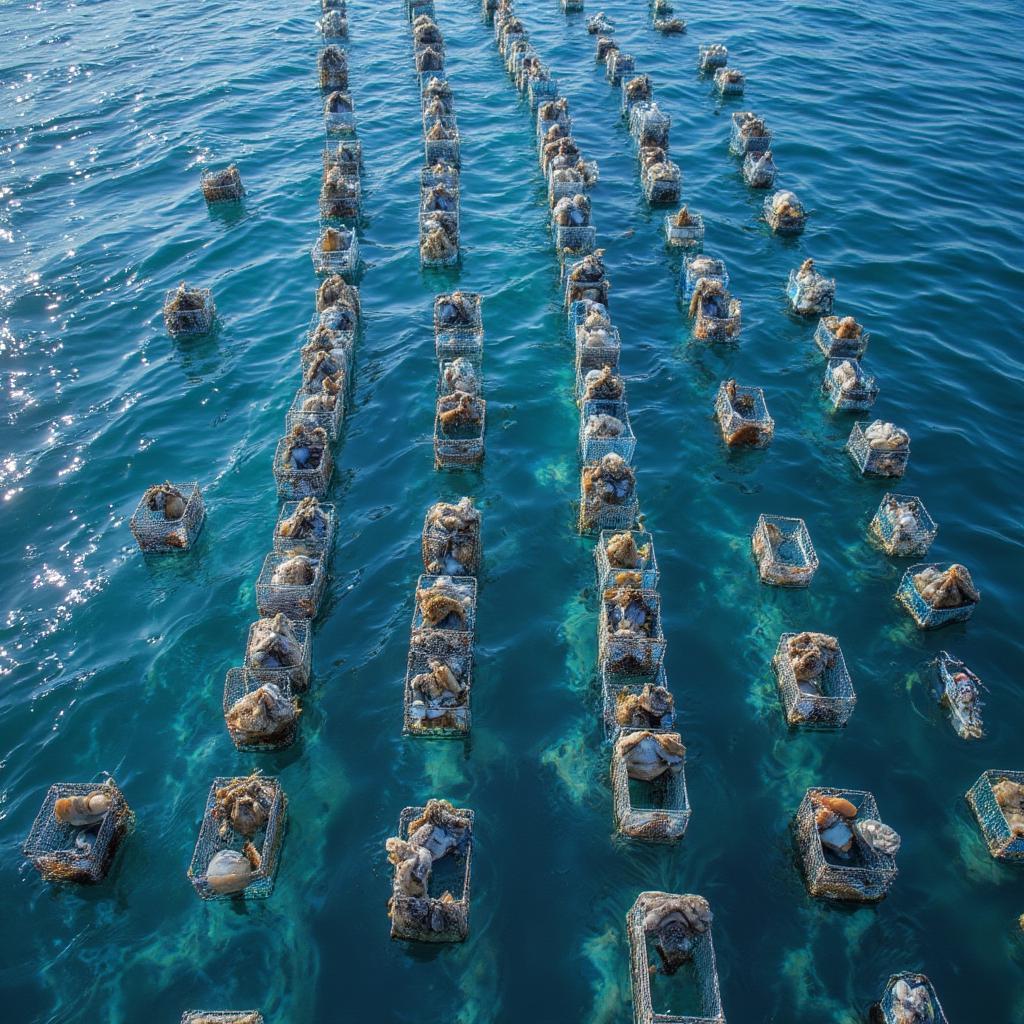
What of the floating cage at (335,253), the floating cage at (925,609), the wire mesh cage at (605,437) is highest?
the floating cage at (335,253)

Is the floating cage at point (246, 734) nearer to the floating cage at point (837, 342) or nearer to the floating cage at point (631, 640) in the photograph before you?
the floating cage at point (631, 640)

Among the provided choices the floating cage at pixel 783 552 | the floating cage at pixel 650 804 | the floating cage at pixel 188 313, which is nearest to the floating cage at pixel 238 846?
the floating cage at pixel 650 804

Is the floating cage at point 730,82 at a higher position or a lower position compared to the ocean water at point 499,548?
higher

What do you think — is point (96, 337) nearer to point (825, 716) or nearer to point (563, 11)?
point (825, 716)

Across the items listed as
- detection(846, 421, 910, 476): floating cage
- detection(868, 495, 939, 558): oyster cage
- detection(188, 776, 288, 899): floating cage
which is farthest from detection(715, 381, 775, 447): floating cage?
detection(188, 776, 288, 899): floating cage

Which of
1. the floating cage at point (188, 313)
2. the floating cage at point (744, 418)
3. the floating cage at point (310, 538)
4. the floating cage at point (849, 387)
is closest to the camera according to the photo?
the floating cage at point (310, 538)

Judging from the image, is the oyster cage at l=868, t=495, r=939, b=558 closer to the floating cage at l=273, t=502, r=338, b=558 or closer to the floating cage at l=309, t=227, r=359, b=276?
the floating cage at l=273, t=502, r=338, b=558

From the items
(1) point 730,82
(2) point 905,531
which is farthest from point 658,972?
(1) point 730,82

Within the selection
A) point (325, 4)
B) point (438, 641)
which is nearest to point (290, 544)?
point (438, 641)
